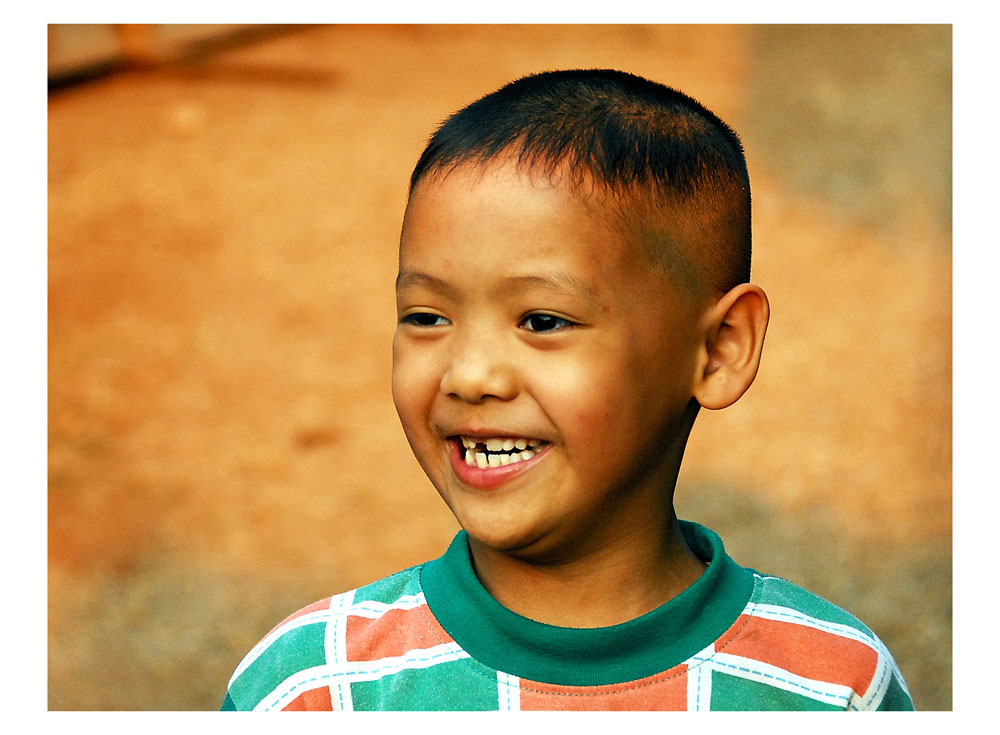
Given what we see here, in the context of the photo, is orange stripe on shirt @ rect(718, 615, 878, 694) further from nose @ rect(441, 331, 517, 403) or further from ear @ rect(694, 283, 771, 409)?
nose @ rect(441, 331, 517, 403)

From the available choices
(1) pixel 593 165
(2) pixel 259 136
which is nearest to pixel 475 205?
(1) pixel 593 165

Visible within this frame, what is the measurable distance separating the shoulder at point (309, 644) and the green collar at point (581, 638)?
2.3 inches

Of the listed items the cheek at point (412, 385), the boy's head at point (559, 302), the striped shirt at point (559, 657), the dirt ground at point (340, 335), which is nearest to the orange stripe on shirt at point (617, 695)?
the striped shirt at point (559, 657)

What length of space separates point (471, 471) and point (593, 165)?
0.28m

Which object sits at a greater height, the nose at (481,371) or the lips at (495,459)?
the nose at (481,371)

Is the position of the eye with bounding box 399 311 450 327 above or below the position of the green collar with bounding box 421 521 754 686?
above

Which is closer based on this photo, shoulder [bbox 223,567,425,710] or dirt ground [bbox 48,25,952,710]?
shoulder [bbox 223,567,425,710]

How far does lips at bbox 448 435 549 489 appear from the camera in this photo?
1.02 m

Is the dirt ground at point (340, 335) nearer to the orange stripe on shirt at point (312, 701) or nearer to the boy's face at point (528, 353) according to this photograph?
the orange stripe on shirt at point (312, 701)

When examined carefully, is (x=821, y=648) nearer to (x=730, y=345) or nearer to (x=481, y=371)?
(x=730, y=345)

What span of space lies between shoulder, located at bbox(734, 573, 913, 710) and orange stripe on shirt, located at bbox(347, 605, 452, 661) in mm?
274

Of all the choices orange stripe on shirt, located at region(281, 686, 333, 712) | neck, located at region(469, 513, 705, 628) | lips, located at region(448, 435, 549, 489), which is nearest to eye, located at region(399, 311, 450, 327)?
lips, located at region(448, 435, 549, 489)

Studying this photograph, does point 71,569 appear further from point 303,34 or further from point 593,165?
point 593,165

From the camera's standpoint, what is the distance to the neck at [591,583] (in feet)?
3.57
